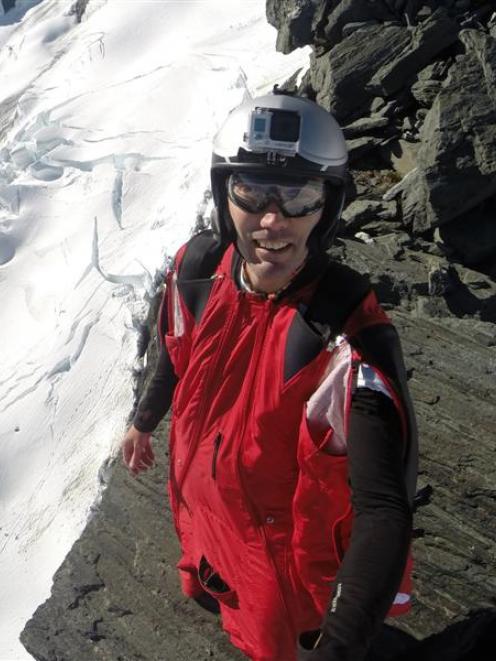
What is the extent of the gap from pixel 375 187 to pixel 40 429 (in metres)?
3.79

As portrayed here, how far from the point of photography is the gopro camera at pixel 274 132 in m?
2.31

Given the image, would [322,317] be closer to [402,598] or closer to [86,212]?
[402,598]

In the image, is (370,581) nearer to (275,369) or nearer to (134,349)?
(275,369)

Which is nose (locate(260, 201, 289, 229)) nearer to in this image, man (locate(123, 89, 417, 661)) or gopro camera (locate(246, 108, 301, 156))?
man (locate(123, 89, 417, 661))

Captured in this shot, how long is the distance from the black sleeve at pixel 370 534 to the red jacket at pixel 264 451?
9 centimetres

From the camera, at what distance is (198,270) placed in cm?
284

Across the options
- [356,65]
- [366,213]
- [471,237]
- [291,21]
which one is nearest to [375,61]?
[356,65]

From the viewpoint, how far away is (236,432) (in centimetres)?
246

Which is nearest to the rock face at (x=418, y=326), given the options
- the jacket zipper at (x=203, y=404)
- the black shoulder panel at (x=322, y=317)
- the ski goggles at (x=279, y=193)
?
the jacket zipper at (x=203, y=404)

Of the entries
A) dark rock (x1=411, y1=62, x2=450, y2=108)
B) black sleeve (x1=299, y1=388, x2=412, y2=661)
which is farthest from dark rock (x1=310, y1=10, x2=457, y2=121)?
black sleeve (x1=299, y1=388, x2=412, y2=661)

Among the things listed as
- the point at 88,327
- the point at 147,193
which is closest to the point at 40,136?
the point at 147,193

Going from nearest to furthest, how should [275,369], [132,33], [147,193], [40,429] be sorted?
1. [275,369]
2. [40,429]
3. [147,193]
4. [132,33]

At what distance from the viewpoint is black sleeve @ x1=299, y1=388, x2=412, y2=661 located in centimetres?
197

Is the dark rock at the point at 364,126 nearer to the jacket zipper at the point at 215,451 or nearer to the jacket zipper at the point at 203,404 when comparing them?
the jacket zipper at the point at 203,404
